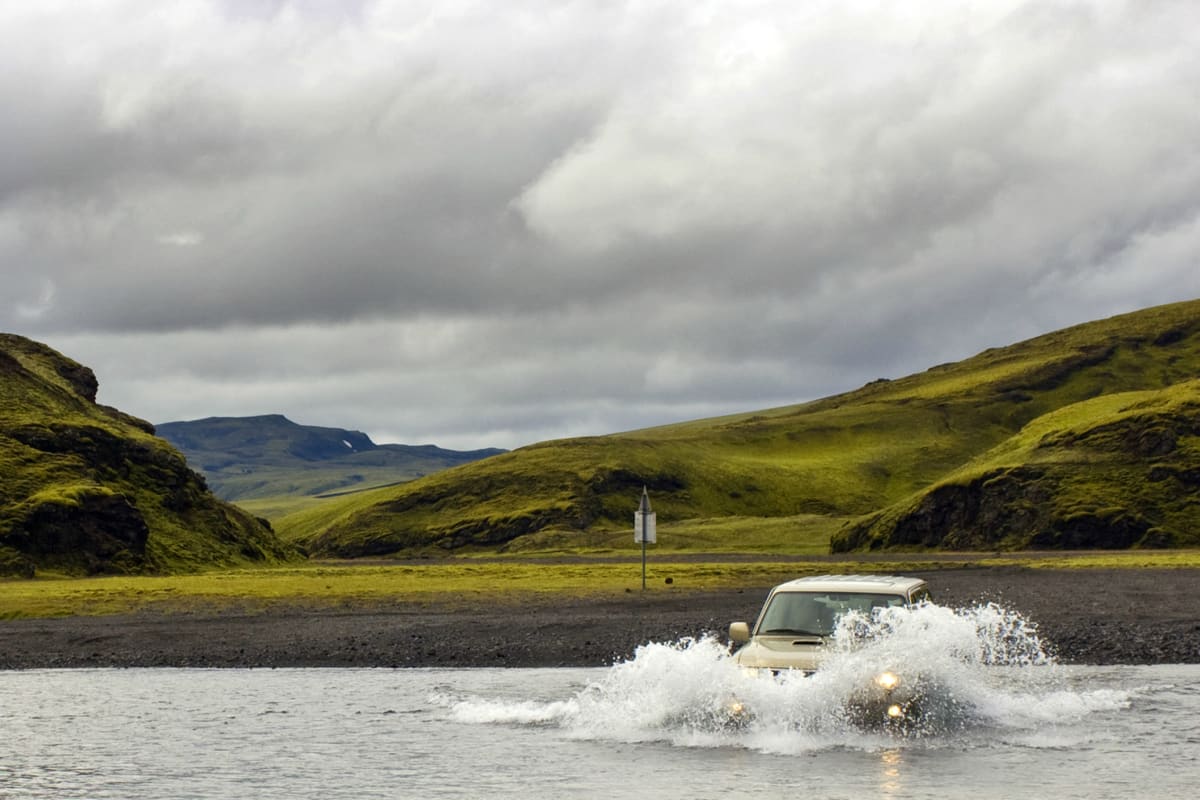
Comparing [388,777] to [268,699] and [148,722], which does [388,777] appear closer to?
[148,722]

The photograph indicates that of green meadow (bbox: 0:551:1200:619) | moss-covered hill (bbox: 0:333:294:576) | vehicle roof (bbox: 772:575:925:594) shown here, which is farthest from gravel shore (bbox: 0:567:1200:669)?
moss-covered hill (bbox: 0:333:294:576)

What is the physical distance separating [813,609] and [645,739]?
3.42m

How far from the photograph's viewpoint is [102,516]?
277ft

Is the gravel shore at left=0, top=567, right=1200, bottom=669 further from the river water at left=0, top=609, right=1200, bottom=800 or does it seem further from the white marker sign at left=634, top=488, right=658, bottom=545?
the river water at left=0, top=609, right=1200, bottom=800

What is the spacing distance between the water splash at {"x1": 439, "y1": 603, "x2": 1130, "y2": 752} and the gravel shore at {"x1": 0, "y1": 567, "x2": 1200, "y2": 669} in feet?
28.2

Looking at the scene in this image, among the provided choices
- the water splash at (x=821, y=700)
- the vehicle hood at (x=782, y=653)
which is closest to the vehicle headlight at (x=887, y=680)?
the water splash at (x=821, y=700)

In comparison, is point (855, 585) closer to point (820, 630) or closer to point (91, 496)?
point (820, 630)

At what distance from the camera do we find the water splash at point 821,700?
19.1 meters

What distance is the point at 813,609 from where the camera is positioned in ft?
66.4

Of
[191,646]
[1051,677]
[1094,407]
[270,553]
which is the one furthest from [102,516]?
[1094,407]

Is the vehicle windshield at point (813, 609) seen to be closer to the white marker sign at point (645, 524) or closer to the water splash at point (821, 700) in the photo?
the water splash at point (821, 700)

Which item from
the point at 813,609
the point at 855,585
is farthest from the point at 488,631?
the point at 855,585

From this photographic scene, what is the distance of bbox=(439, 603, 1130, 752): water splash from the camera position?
19094mm

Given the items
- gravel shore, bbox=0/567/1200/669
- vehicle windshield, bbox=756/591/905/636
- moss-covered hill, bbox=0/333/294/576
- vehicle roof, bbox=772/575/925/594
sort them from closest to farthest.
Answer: vehicle windshield, bbox=756/591/905/636 < vehicle roof, bbox=772/575/925/594 < gravel shore, bbox=0/567/1200/669 < moss-covered hill, bbox=0/333/294/576
